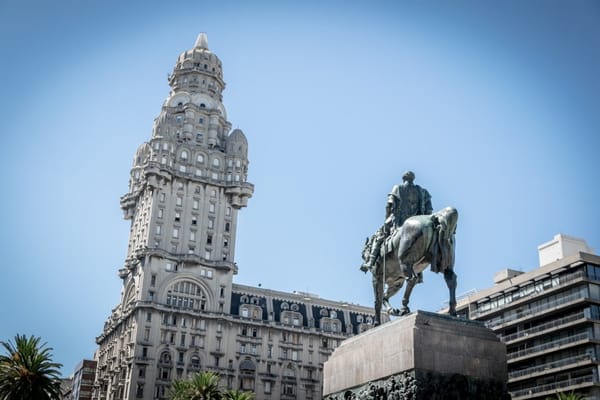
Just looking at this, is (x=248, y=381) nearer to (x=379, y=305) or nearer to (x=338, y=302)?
(x=338, y=302)

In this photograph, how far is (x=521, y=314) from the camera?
260ft

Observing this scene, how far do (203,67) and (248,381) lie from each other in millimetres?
51700

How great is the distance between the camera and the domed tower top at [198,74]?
121m

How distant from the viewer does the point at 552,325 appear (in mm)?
74562

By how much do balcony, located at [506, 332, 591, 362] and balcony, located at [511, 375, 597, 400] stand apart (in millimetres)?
3460

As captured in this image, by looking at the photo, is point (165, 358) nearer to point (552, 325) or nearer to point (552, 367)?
point (552, 367)

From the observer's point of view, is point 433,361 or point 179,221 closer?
point 433,361

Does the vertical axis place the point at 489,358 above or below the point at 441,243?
below

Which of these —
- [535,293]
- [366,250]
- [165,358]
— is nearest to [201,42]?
[165,358]

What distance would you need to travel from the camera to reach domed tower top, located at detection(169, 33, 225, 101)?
121125 millimetres

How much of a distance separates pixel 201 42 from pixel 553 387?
83232mm

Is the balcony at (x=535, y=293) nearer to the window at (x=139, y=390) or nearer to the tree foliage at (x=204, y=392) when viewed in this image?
the tree foliage at (x=204, y=392)

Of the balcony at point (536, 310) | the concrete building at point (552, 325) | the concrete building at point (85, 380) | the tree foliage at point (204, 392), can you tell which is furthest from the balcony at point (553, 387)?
the concrete building at point (85, 380)

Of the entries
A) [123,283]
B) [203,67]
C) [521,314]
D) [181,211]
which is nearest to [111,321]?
[123,283]
